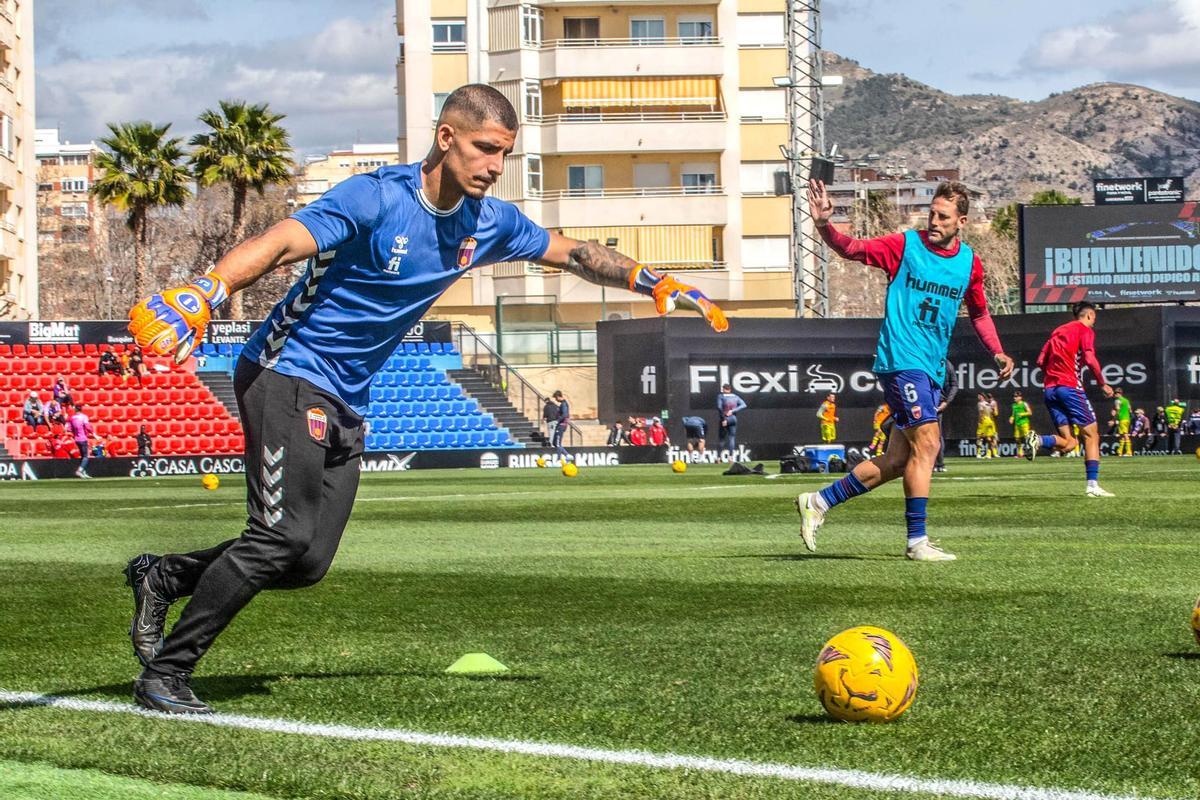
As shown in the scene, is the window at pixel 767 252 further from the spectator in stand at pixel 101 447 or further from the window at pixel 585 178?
the spectator in stand at pixel 101 447

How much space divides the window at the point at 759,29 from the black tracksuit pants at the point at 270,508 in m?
65.0

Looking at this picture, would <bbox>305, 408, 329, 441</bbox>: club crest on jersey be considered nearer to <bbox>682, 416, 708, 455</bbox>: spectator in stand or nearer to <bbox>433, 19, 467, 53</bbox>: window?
<bbox>682, 416, 708, 455</bbox>: spectator in stand

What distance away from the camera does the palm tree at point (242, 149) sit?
189 ft

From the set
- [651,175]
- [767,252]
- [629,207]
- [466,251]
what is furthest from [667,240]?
[466,251]

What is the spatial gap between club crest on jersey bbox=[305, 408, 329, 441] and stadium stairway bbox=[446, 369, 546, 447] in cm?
3777

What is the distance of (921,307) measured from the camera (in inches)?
430

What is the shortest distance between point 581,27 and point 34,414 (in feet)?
108

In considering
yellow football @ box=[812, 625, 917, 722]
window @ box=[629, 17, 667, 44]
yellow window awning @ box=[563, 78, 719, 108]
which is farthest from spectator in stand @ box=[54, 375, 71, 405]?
yellow football @ box=[812, 625, 917, 722]

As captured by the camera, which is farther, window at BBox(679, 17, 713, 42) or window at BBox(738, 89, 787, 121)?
window at BBox(738, 89, 787, 121)

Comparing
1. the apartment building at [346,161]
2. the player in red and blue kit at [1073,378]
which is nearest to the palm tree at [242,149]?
the player in red and blue kit at [1073,378]

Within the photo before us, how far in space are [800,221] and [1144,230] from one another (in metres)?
9.81

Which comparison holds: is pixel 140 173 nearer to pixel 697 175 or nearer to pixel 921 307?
pixel 697 175

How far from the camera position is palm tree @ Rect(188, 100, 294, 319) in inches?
2269

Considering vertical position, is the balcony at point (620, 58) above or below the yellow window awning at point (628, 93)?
above
